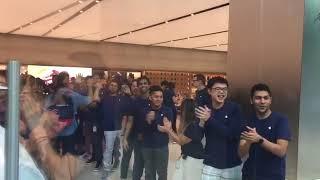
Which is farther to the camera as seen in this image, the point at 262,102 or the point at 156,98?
the point at 156,98

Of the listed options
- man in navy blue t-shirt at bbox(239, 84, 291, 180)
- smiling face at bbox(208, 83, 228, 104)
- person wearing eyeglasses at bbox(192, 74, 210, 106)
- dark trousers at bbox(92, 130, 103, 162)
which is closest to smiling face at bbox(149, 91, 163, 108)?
person wearing eyeglasses at bbox(192, 74, 210, 106)

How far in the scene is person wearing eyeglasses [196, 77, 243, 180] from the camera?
300cm

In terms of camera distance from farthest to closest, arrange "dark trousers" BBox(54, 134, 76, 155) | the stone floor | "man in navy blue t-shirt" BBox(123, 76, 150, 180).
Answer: "man in navy blue t-shirt" BBox(123, 76, 150, 180) < the stone floor < "dark trousers" BBox(54, 134, 76, 155)

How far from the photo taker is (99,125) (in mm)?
3232

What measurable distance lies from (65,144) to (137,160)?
893 mm

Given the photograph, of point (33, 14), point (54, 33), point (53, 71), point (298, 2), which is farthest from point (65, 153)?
point (298, 2)

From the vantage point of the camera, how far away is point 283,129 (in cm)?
283

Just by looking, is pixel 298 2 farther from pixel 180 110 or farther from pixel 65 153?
pixel 65 153

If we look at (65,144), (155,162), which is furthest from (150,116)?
(65,144)

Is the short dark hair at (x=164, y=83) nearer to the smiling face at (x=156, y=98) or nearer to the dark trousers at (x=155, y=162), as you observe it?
the smiling face at (x=156, y=98)

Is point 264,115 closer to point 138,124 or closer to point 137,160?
point 138,124

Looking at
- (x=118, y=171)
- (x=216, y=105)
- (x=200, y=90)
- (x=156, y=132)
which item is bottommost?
(x=118, y=171)

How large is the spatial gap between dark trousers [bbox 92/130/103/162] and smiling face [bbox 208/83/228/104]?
0.90 m

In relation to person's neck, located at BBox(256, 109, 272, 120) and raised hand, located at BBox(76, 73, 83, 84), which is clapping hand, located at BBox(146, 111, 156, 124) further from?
person's neck, located at BBox(256, 109, 272, 120)
